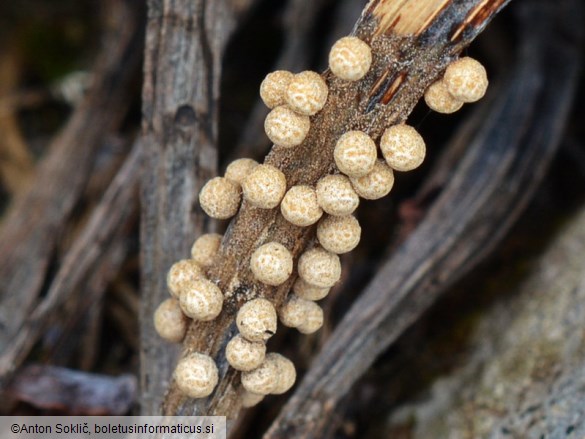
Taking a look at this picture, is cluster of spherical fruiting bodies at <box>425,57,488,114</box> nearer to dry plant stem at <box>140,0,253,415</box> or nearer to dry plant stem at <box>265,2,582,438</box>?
dry plant stem at <box>140,0,253,415</box>

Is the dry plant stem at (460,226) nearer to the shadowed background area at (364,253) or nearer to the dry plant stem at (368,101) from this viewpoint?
the shadowed background area at (364,253)

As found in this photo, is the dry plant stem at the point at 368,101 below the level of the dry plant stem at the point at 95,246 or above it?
above

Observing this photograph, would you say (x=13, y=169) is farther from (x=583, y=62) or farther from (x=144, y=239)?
(x=583, y=62)

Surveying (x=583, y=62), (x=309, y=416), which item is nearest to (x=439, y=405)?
(x=309, y=416)

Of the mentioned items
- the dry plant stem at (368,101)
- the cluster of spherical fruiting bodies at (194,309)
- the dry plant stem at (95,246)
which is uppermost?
the dry plant stem at (368,101)

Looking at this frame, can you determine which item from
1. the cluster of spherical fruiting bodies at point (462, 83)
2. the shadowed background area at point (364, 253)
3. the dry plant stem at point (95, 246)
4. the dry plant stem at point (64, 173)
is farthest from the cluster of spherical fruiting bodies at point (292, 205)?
the dry plant stem at point (64, 173)

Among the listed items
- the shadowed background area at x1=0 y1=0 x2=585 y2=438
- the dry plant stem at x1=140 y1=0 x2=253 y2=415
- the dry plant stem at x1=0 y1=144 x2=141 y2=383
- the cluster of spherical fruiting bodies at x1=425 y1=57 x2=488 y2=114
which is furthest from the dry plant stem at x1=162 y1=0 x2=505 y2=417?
the dry plant stem at x1=0 y1=144 x2=141 y2=383
